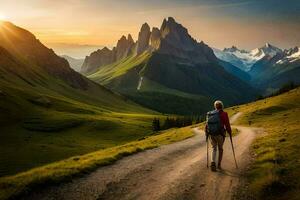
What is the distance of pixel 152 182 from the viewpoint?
22703 mm

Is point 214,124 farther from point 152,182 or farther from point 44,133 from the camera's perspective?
point 44,133

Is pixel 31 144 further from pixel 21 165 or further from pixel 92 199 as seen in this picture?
pixel 92 199

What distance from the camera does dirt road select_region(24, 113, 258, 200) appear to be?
66.3 feet

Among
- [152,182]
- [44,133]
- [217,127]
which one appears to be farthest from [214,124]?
[44,133]

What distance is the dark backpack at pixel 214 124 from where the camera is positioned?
1024 inches

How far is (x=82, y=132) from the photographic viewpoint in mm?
161000

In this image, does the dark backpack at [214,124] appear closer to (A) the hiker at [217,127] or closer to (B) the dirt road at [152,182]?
(A) the hiker at [217,127]

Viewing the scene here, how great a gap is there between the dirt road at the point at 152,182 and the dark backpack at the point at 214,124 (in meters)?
2.46

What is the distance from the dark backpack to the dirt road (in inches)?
96.9

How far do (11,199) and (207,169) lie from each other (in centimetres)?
1239

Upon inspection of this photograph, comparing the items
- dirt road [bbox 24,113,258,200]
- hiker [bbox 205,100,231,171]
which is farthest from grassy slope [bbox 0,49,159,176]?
hiker [bbox 205,100,231,171]

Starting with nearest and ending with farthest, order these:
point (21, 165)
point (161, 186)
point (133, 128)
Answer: point (161, 186), point (21, 165), point (133, 128)

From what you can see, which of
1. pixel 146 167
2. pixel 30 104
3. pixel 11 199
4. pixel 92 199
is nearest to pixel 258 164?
pixel 146 167

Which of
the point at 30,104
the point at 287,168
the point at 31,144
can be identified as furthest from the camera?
the point at 30,104
